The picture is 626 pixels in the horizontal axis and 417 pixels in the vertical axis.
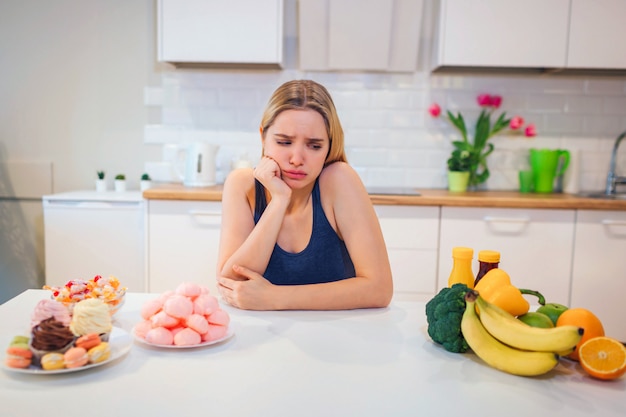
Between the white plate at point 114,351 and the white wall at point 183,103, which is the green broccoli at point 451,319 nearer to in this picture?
the white plate at point 114,351

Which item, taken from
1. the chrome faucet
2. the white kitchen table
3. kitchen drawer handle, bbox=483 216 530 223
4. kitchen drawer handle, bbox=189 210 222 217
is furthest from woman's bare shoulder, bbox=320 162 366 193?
the chrome faucet

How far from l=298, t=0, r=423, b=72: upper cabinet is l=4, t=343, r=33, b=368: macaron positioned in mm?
2424

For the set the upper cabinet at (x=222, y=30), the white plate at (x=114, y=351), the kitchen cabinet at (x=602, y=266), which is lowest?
the kitchen cabinet at (x=602, y=266)

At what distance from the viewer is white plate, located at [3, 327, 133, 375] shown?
0.87m

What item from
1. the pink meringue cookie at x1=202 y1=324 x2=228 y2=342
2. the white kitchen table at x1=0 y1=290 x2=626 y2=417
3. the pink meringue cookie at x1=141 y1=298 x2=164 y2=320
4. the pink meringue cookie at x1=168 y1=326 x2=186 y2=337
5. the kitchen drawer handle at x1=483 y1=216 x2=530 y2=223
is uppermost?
the pink meringue cookie at x1=141 y1=298 x2=164 y2=320

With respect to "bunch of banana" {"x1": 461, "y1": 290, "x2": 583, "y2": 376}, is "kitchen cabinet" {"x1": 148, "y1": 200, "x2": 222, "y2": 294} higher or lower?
lower

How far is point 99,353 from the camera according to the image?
90 cm

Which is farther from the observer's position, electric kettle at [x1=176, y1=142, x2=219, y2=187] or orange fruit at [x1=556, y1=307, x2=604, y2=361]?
electric kettle at [x1=176, y1=142, x2=219, y2=187]

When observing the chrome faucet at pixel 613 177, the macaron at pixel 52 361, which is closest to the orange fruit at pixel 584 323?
the macaron at pixel 52 361

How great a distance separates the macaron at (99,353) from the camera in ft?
2.92

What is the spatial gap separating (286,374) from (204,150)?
2.21 metres

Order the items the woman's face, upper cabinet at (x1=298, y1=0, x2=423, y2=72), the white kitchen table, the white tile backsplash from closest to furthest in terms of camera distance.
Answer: the white kitchen table
the woman's face
upper cabinet at (x1=298, y1=0, x2=423, y2=72)
the white tile backsplash

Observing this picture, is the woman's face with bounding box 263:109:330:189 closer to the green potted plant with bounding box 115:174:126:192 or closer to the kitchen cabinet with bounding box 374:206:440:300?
the kitchen cabinet with bounding box 374:206:440:300

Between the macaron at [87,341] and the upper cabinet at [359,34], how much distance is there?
7.80ft
